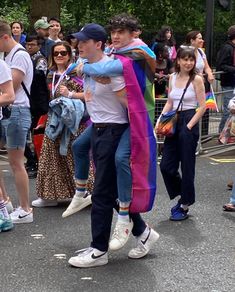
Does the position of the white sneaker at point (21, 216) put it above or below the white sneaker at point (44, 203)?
above

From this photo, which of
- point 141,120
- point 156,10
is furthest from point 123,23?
point 156,10

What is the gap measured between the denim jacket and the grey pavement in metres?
0.77

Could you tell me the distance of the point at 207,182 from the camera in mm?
7887

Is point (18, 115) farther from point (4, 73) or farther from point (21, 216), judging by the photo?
point (21, 216)

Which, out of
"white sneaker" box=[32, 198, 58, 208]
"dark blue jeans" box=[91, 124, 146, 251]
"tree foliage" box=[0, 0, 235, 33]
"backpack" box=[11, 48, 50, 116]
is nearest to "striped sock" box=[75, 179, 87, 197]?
"dark blue jeans" box=[91, 124, 146, 251]

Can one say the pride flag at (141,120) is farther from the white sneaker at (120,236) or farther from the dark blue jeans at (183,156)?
the dark blue jeans at (183,156)

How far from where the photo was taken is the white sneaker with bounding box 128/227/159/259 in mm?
4984

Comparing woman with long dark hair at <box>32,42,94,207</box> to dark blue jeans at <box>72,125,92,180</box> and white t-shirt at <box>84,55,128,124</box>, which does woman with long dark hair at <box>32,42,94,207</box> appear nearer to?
dark blue jeans at <box>72,125,92,180</box>

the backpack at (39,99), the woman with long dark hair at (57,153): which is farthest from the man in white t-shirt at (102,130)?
the backpack at (39,99)

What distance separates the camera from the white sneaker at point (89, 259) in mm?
4758

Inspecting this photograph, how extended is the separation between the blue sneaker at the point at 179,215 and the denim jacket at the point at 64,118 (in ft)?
4.20

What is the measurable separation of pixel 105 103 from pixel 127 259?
1.27 metres

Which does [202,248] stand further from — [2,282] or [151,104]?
[2,282]

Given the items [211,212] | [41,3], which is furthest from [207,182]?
[41,3]
